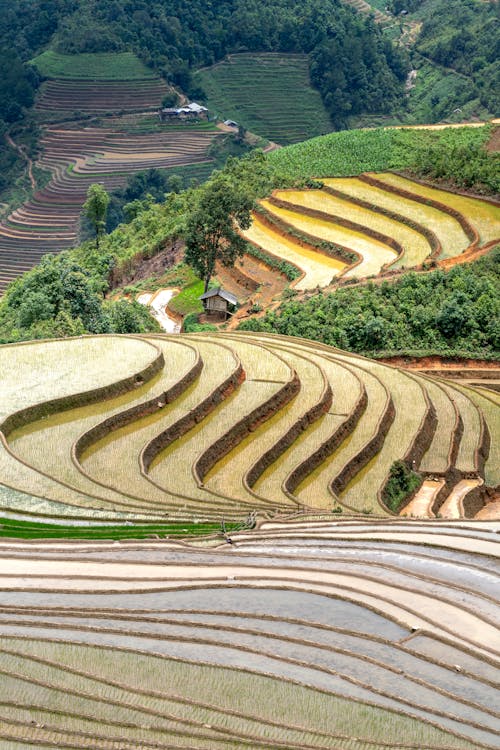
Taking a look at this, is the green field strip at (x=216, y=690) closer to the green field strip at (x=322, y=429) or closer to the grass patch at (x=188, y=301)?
the green field strip at (x=322, y=429)

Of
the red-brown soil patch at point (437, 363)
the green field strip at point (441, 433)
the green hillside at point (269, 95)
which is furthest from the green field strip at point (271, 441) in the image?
the green hillside at point (269, 95)

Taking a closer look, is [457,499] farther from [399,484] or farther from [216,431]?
[216,431]

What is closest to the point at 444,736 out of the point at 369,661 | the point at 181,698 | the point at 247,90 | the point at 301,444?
the point at 369,661

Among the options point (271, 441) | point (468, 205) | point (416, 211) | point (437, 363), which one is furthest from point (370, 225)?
point (271, 441)

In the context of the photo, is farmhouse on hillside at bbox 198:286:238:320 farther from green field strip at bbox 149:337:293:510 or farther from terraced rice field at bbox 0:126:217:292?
terraced rice field at bbox 0:126:217:292

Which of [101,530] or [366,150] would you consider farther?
[366,150]

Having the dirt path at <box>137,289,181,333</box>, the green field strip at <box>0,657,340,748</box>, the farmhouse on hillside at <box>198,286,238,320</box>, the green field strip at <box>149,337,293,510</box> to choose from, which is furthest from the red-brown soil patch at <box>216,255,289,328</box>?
the green field strip at <box>0,657,340,748</box>
